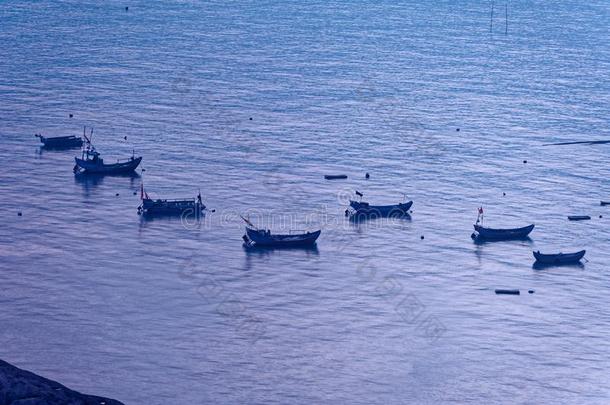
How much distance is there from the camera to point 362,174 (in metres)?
163

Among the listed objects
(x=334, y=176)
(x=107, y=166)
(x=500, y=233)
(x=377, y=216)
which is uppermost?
(x=107, y=166)

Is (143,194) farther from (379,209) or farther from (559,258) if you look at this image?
(559,258)

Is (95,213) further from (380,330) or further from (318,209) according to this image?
(380,330)

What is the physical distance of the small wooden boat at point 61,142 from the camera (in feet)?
567

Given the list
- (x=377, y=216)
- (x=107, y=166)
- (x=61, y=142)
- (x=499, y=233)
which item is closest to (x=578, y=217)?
(x=499, y=233)

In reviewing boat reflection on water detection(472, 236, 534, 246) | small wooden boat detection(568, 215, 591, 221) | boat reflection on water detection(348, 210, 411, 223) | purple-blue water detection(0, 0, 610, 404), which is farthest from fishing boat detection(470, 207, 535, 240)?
boat reflection on water detection(348, 210, 411, 223)

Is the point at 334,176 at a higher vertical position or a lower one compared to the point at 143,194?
higher

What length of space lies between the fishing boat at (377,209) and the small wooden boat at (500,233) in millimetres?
9535

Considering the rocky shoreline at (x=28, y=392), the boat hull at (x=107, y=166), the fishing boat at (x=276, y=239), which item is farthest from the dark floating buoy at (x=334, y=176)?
the rocky shoreline at (x=28, y=392)

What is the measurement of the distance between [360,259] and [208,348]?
2758 cm

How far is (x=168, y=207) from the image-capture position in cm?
14475

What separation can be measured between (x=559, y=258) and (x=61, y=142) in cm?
7067

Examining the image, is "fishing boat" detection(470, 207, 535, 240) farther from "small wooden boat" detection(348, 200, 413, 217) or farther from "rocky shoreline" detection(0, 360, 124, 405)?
"rocky shoreline" detection(0, 360, 124, 405)

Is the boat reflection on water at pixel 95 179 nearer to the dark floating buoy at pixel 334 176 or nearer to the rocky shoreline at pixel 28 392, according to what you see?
the dark floating buoy at pixel 334 176
